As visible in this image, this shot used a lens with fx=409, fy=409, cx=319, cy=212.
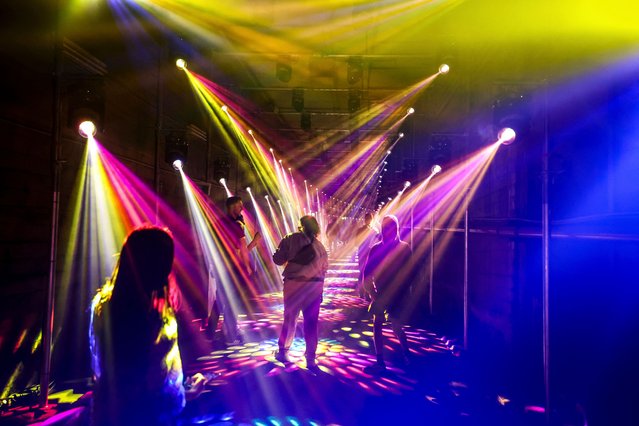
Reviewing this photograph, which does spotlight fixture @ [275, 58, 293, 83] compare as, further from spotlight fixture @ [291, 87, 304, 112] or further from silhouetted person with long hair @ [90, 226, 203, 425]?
silhouetted person with long hair @ [90, 226, 203, 425]

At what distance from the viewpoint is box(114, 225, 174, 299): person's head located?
1.75 m

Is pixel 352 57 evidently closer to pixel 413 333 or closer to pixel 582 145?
Result: pixel 582 145

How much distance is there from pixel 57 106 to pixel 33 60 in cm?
43

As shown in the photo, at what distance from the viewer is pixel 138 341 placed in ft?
5.58

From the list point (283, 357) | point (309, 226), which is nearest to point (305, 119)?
point (309, 226)

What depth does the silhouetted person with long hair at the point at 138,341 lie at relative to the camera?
66.0 inches

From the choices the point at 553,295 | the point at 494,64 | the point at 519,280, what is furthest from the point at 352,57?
the point at 553,295

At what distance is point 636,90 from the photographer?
3770mm

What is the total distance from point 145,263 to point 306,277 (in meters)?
2.80

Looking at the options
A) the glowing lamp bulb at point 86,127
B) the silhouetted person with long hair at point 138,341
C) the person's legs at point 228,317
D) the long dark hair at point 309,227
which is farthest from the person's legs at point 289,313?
the silhouetted person with long hair at point 138,341

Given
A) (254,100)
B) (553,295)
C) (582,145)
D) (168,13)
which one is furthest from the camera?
(254,100)

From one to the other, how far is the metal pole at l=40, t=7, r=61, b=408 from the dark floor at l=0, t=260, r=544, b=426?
302 millimetres

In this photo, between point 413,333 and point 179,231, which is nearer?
point 413,333

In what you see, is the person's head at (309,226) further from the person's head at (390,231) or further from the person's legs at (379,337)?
the person's legs at (379,337)
